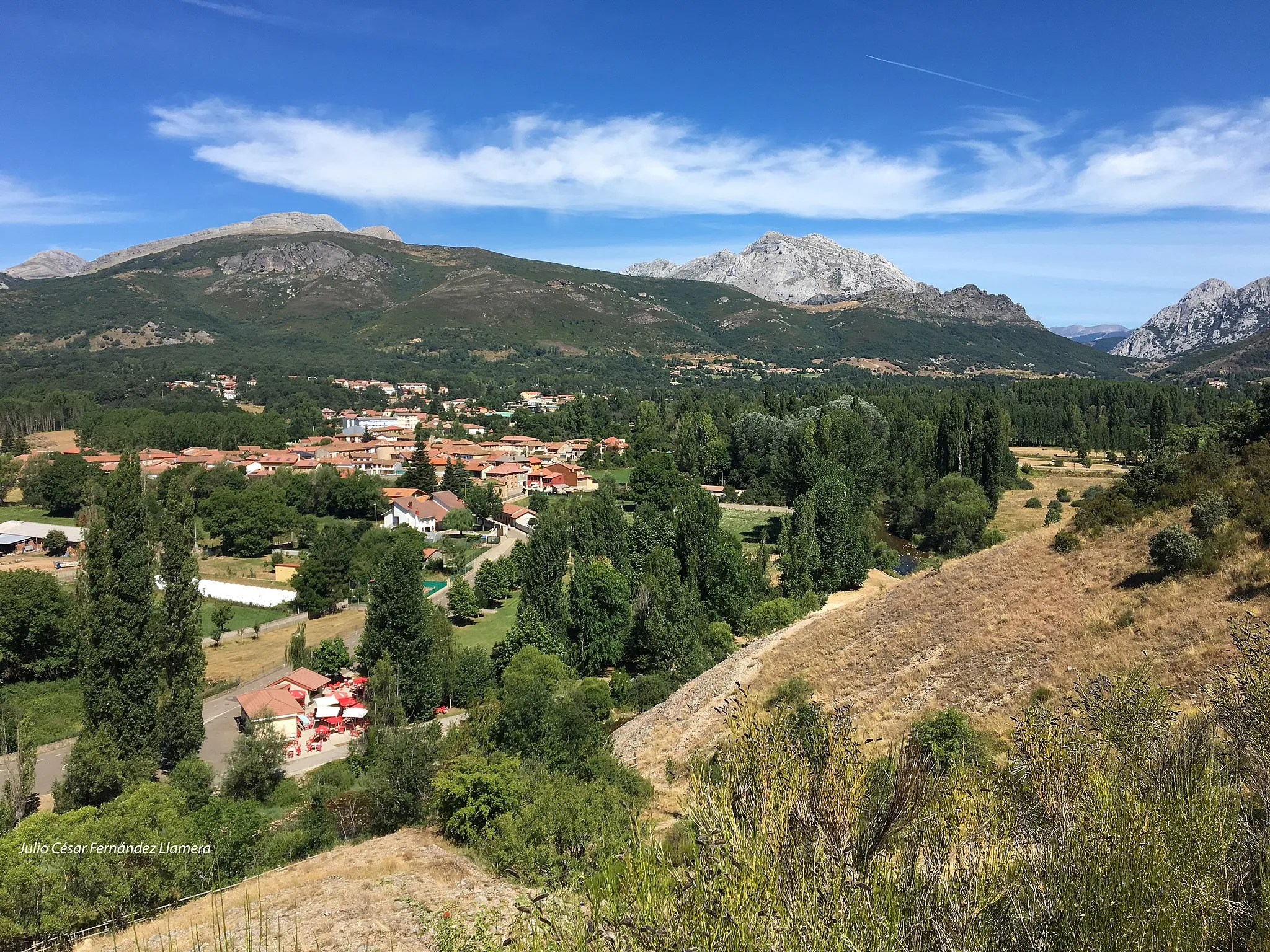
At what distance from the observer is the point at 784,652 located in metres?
22.8

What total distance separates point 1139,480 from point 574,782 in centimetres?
1846

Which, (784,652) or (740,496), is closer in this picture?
(784,652)

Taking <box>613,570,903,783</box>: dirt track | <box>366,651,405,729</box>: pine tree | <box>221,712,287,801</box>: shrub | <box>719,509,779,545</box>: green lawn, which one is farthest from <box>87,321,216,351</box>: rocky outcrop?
<box>613,570,903,783</box>: dirt track

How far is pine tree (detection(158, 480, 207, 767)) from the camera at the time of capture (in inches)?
742

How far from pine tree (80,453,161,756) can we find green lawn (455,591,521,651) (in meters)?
11.6

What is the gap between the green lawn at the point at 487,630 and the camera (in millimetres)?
31594

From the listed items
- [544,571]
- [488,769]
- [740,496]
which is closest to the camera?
[488,769]

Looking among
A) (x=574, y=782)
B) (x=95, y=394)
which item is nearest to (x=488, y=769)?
(x=574, y=782)

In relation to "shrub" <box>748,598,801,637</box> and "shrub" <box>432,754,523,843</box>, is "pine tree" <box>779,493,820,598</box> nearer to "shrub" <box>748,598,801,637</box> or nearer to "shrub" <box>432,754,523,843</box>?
"shrub" <box>748,598,801,637</box>

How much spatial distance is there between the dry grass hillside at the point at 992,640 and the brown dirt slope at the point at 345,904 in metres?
7.03

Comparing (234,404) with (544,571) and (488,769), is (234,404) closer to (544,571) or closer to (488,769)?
(544,571)

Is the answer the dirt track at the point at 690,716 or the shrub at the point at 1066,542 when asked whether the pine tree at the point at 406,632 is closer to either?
the dirt track at the point at 690,716

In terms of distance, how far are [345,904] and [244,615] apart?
31894 mm

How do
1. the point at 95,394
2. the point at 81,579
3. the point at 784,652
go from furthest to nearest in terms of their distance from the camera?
1. the point at 95,394
2. the point at 784,652
3. the point at 81,579
